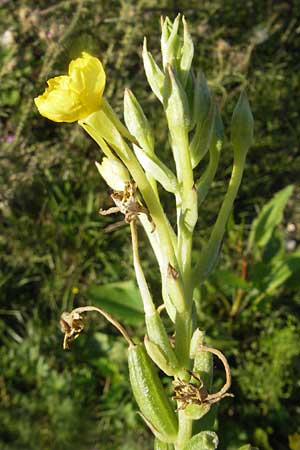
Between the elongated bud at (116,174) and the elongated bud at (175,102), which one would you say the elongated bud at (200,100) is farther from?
the elongated bud at (116,174)

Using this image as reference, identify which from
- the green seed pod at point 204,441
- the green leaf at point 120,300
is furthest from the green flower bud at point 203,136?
the green leaf at point 120,300

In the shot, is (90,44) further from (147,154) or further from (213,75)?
(147,154)

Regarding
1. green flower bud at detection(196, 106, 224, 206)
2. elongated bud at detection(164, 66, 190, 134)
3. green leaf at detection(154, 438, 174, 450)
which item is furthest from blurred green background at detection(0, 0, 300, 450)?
elongated bud at detection(164, 66, 190, 134)

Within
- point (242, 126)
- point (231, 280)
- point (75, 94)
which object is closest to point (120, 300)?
point (231, 280)

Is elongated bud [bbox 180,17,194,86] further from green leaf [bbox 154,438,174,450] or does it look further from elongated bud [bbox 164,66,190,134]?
green leaf [bbox 154,438,174,450]

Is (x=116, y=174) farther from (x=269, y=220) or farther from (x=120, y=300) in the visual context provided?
(x=269, y=220)

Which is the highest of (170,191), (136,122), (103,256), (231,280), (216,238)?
(136,122)

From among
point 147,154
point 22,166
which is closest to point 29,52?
point 22,166
